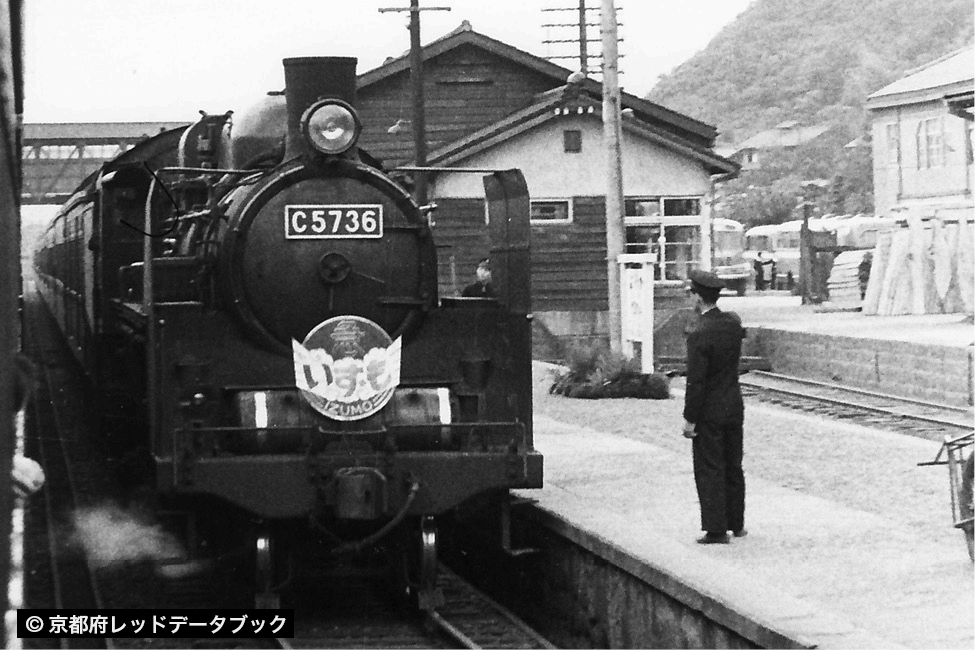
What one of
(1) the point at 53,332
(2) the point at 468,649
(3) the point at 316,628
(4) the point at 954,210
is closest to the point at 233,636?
(3) the point at 316,628

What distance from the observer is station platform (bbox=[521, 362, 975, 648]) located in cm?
671

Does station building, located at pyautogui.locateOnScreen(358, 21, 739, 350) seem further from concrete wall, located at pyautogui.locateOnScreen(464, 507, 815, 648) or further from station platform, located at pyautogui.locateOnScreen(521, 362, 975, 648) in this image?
concrete wall, located at pyautogui.locateOnScreen(464, 507, 815, 648)

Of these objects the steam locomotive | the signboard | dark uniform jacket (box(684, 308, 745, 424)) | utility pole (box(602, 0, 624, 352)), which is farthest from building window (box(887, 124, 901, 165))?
the steam locomotive

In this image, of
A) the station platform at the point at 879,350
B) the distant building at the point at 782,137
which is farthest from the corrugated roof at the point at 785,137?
the station platform at the point at 879,350

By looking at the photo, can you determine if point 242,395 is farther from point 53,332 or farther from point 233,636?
point 53,332

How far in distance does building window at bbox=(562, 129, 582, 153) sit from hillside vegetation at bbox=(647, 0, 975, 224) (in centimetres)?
840

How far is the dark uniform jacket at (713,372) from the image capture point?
342 inches

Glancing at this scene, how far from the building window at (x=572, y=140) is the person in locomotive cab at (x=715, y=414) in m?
19.9

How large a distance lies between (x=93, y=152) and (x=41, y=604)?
1675cm

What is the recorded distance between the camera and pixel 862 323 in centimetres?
2639

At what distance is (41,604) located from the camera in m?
8.69

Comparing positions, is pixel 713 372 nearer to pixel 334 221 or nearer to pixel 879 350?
pixel 334 221

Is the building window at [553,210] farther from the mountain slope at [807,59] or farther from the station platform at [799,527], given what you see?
the station platform at [799,527]

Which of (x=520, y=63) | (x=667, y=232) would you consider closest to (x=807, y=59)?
(x=520, y=63)
